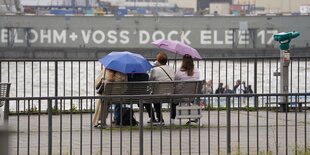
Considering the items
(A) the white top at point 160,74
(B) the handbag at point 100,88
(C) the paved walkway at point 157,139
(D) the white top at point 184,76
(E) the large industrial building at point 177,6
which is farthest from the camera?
(E) the large industrial building at point 177,6

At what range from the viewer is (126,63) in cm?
1199

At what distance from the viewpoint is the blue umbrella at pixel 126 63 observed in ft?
39.2

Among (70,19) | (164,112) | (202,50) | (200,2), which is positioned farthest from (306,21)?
(164,112)

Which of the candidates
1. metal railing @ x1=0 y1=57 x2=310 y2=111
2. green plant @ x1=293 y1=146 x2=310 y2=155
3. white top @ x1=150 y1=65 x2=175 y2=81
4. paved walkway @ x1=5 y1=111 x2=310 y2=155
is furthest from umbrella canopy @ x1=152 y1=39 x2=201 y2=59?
green plant @ x1=293 y1=146 x2=310 y2=155

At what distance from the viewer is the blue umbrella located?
11.9 m

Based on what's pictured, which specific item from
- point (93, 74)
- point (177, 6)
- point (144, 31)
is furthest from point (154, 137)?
point (177, 6)

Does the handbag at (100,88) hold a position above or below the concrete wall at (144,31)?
above

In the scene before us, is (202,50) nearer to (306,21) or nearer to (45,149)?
(306,21)

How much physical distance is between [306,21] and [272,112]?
2955 inches

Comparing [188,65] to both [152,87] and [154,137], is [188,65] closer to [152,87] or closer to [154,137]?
[152,87]

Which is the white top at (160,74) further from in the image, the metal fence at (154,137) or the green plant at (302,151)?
the green plant at (302,151)

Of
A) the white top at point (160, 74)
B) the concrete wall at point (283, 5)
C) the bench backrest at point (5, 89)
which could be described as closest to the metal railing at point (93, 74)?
the bench backrest at point (5, 89)

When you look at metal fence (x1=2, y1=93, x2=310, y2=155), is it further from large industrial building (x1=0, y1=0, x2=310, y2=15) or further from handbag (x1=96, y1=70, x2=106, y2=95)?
large industrial building (x1=0, y1=0, x2=310, y2=15)

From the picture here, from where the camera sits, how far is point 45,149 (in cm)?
957
